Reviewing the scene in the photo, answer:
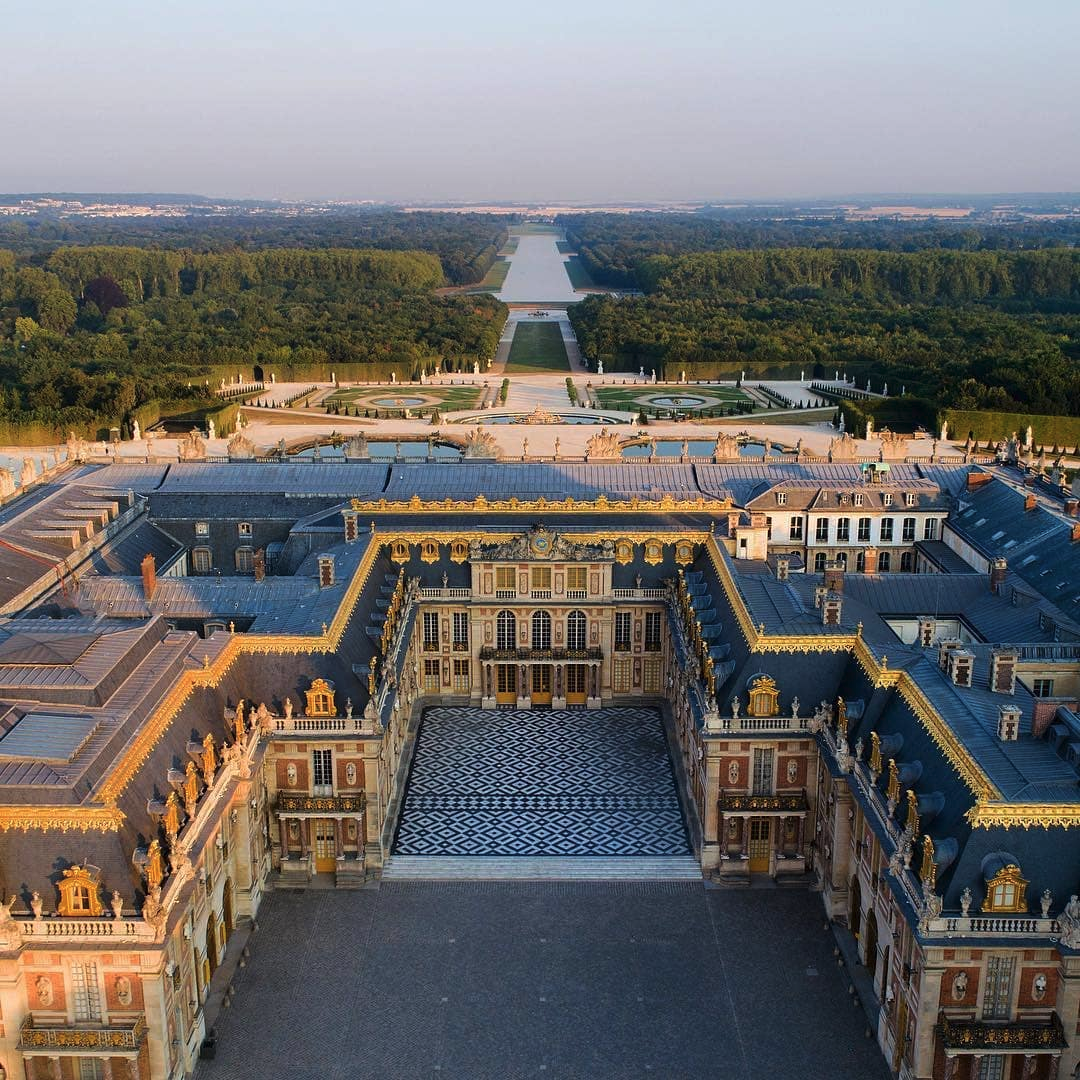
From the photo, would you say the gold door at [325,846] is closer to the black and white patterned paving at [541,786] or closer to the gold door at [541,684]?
the black and white patterned paving at [541,786]

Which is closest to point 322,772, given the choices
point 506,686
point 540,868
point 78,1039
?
point 540,868

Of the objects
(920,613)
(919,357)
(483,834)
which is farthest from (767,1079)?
(919,357)

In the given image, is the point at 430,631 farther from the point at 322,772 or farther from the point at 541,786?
the point at 322,772

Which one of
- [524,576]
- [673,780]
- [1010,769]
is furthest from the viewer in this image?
[524,576]

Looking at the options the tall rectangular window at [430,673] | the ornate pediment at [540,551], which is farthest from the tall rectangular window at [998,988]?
the tall rectangular window at [430,673]

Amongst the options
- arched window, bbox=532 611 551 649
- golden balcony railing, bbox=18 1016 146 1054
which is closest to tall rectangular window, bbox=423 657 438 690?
arched window, bbox=532 611 551 649

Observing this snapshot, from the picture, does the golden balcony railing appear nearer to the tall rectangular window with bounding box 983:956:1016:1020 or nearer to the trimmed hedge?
the tall rectangular window with bounding box 983:956:1016:1020

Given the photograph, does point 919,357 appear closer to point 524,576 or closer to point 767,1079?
point 524,576
